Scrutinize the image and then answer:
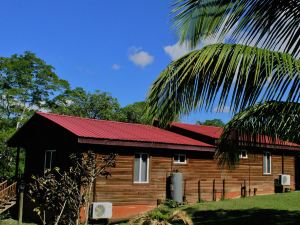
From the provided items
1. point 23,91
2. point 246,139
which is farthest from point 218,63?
point 23,91

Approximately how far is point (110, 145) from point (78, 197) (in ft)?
26.9

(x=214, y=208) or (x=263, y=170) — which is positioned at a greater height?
(x=263, y=170)

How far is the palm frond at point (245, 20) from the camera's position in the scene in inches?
187

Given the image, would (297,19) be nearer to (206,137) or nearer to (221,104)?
(221,104)

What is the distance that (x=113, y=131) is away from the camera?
18.5 meters

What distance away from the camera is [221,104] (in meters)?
4.71

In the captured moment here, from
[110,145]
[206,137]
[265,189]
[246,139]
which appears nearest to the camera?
[246,139]

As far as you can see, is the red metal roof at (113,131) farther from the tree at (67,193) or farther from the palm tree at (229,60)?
the palm tree at (229,60)

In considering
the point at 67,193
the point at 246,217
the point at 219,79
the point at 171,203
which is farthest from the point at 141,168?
the point at 219,79

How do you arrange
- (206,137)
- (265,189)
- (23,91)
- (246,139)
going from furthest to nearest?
1. (23,91)
2. (265,189)
3. (206,137)
4. (246,139)

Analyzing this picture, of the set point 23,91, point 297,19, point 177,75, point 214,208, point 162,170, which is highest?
point 23,91

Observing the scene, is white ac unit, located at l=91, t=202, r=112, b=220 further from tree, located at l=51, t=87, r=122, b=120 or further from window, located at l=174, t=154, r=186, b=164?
tree, located at l=51, t=87, r=122, b=120

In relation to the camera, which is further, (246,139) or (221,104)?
(246,139)

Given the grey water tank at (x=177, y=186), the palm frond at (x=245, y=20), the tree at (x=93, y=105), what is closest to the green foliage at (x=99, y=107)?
the tree at (x=93, y=105)
